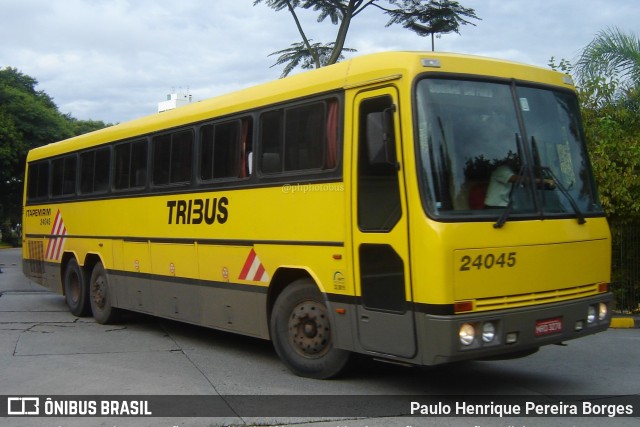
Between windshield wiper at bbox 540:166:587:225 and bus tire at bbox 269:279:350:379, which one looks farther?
bus tire at bbox 269:279:350:379

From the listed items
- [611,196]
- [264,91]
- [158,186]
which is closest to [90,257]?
[158,186]

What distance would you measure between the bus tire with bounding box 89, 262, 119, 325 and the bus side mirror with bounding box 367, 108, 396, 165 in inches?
264

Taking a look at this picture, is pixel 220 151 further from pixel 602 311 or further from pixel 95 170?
pixel 602 311

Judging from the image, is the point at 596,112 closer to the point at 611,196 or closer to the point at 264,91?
the point at 611,196

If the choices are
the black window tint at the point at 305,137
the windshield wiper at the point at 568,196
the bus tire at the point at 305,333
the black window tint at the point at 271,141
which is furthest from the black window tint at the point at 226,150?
the windshield wiper at the point at 568,196

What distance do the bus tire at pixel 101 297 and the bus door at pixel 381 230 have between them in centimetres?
636

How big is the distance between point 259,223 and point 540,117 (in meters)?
3.25

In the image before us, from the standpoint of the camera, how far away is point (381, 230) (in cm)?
658

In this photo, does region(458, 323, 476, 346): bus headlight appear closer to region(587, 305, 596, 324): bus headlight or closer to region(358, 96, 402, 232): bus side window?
region(358, 96, 402, 232): bus side window

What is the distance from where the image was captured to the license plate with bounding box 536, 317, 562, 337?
6.43 m

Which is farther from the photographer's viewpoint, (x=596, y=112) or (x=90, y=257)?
(x=596, y=112)

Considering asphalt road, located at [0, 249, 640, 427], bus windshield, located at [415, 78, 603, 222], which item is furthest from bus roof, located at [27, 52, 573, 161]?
asphalt road, located at [0, 249, 640, 427]

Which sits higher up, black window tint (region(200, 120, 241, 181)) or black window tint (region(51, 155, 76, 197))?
black window tint (region(51, 155, 76, 197))

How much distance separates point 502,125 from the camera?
21.7ft
